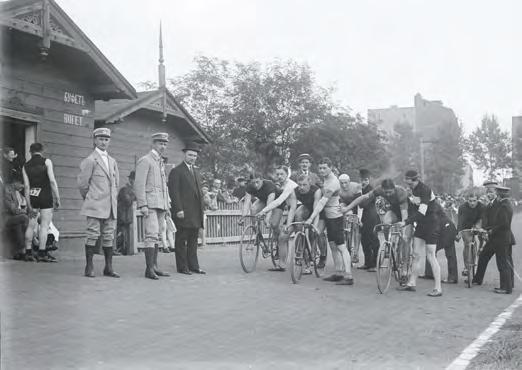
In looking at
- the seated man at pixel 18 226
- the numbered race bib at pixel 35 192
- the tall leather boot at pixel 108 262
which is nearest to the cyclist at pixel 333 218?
the tall leather boot at pixel 108 262

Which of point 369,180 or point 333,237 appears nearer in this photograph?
point 333,237

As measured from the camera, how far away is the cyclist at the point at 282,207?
1074 cm

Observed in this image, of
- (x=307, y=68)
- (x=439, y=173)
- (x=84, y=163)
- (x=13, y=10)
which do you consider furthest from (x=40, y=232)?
(x=439, y=173)

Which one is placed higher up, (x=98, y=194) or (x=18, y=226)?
(x=98, y=194)

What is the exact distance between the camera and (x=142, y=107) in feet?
61.2

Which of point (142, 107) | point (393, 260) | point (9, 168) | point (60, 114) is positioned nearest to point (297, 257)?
point (393, 260)

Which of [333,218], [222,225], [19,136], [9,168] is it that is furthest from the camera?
[222,225]

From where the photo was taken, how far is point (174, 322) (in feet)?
21.8

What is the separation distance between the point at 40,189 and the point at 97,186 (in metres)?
1.74

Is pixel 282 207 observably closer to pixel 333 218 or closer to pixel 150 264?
pixel 333 218

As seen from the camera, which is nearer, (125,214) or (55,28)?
(55,28)

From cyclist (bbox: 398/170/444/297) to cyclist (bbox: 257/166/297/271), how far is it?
1983 mm

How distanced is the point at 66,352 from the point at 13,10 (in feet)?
23.8

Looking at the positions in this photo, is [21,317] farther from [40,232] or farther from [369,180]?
[369,180]
